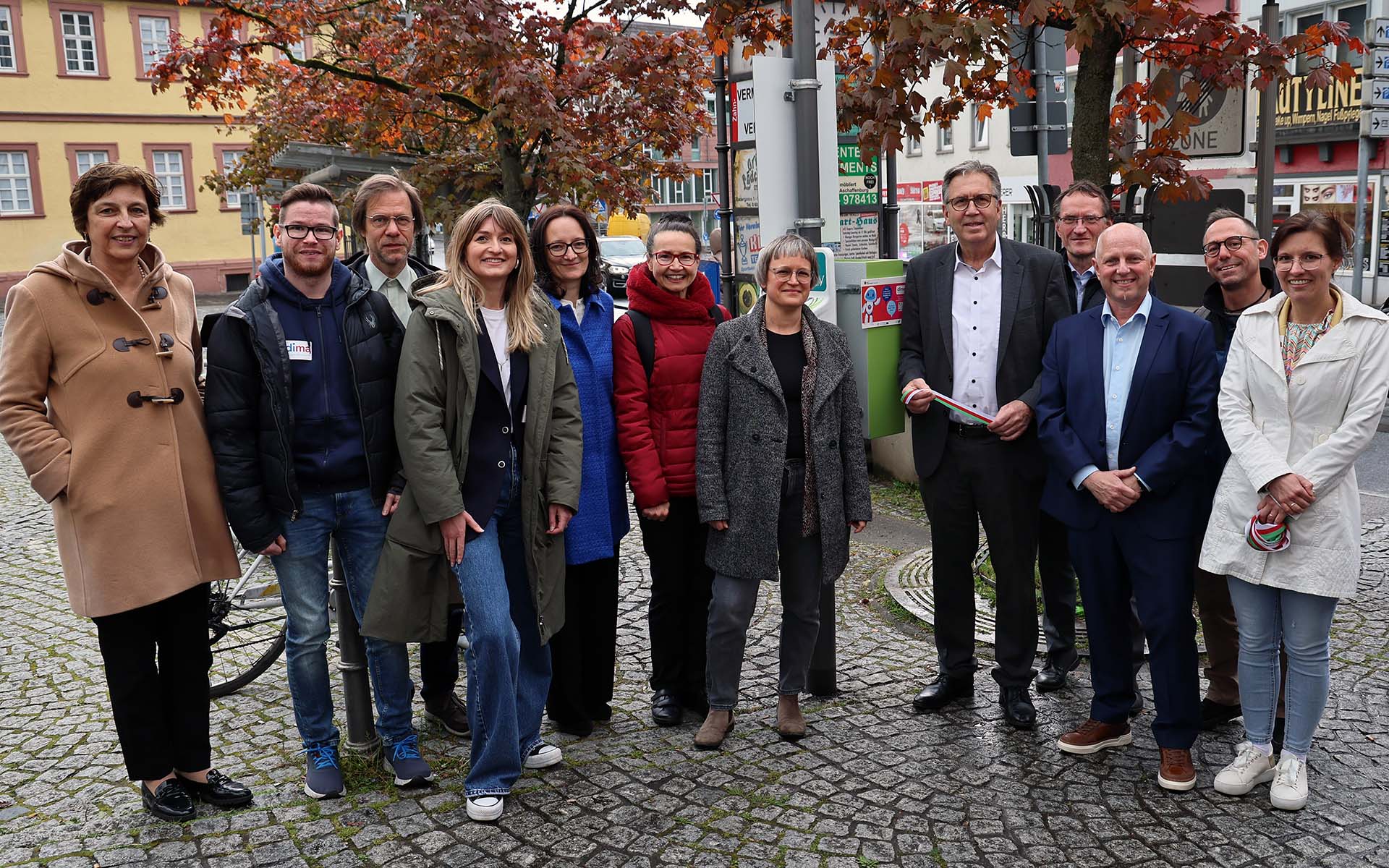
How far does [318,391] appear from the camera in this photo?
4133mm

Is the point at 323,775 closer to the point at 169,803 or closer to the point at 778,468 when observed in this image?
the point at 169,803

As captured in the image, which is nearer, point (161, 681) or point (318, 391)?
→ point (318, 391)

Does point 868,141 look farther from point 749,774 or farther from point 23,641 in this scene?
point 23,641

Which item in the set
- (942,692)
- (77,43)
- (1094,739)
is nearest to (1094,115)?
(942,692)

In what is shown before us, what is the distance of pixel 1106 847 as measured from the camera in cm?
382

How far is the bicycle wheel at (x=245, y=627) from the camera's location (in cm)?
539

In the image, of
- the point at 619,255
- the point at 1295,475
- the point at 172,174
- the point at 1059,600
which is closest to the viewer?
the point at 1295,475

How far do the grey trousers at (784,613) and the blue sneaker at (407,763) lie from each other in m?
1.14

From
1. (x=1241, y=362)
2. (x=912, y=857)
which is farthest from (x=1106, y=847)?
(x=1241, y=362)

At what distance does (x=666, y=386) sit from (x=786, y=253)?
0.70 m

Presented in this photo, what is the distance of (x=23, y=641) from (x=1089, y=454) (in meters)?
5.35

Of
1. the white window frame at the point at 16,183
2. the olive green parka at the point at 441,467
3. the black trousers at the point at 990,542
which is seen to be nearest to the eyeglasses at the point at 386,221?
the olive green parka at the point at 441,467

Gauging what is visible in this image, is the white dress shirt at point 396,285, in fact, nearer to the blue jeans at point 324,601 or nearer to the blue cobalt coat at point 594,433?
the blue cobalt coat at point 594,433

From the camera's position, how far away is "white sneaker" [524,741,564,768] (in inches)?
178
